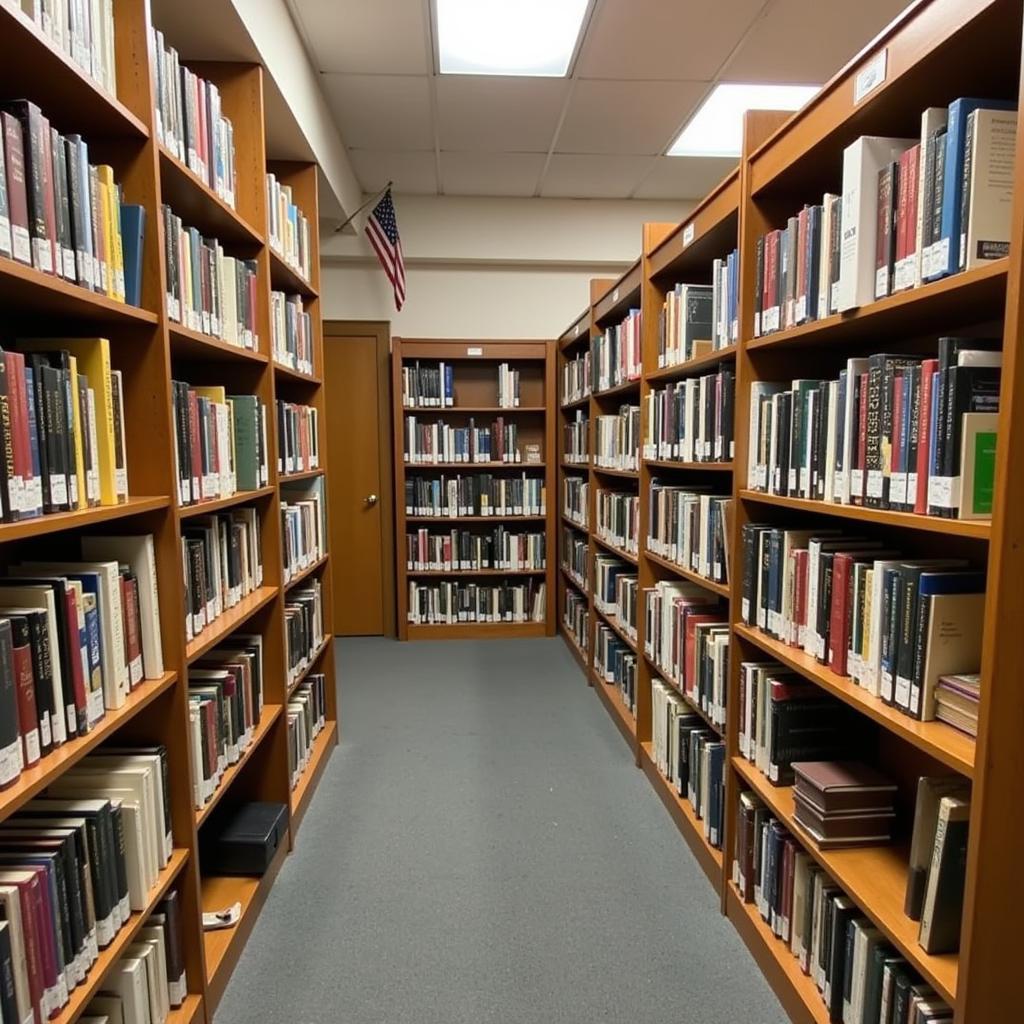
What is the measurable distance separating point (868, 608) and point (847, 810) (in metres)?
0.47

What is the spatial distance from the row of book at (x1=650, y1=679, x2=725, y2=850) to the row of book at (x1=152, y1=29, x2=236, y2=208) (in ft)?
6.97

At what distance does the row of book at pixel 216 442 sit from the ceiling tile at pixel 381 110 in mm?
1768

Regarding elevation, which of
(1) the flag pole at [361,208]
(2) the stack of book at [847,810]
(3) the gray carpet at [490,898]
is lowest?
(3) the gray carpet at [490,898]

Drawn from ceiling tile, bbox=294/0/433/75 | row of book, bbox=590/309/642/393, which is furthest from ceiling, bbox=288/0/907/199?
row of book, bbox=590/309/642/393

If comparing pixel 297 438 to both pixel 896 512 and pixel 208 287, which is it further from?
pixel 896 512

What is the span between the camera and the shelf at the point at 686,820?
2020mm

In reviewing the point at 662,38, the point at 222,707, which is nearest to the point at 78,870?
the point at 222,707

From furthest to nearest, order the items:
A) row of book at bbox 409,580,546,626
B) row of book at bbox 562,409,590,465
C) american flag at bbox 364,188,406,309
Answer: row of book at bbox 409,580,546,626 → row of book at bbox 562,409,590,465 → american flag at bbox 364,188,406,309

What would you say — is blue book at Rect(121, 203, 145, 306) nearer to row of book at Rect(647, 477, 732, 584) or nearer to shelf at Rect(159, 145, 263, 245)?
shelf at Rect(159, 145, 263, 245)

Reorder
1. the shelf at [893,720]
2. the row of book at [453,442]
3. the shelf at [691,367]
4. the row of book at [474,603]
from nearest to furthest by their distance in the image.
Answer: the shelf at [893,720] < the shelf at [691,367] < the row of book at [453,442] < the row of book at [474,603]

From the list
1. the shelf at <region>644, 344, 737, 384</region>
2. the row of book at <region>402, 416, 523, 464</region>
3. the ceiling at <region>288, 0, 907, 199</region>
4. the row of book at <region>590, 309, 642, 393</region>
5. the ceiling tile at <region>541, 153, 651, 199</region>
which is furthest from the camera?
the row of book at <region>402, 416, 523, 464</region>

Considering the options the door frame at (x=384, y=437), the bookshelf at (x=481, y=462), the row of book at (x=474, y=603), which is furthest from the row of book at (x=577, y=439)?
the door frame at (x=384, y=437)

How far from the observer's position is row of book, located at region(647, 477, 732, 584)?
2.02 m

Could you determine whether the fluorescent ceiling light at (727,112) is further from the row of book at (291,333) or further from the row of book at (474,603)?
the row of book at (474,603)
